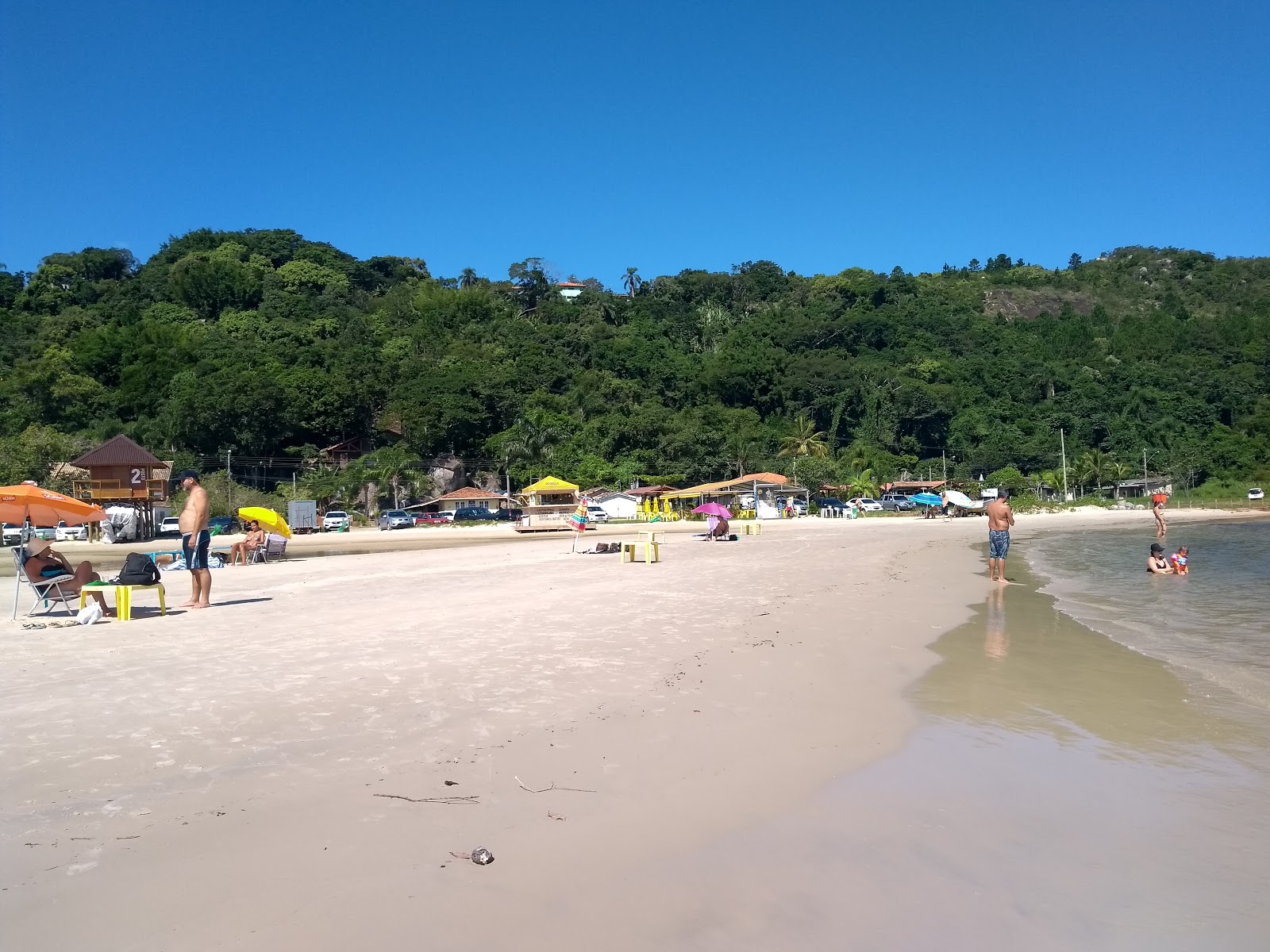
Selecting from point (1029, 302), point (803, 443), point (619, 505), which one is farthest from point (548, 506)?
point (1029, 302)

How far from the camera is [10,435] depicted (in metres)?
54.1

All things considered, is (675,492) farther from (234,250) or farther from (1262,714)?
(234,250)

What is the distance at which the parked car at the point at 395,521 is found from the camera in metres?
45.0

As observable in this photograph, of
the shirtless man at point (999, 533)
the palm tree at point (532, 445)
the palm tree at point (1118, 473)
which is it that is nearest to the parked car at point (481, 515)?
the palm tree at point (532, 445)

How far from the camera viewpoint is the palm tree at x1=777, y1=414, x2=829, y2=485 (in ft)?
222

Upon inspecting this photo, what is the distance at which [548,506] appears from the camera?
1610 inches

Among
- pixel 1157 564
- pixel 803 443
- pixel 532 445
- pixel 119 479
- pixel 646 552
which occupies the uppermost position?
pixel 532 445

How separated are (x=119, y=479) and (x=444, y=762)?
4306 centimetres

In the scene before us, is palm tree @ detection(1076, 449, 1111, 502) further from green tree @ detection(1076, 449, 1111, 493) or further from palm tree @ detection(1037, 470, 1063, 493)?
palm tree @ detection(1037, 470, 1063, 493)

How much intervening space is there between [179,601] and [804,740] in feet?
33.2

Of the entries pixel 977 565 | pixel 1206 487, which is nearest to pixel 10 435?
pixel 977 565

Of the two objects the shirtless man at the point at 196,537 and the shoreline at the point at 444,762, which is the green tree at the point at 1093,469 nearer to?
the shoreline at the point at 444,762

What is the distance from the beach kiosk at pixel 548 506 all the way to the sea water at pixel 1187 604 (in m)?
19.5

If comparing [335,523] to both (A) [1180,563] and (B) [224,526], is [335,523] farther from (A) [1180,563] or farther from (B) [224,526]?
(A) [1180,563]
